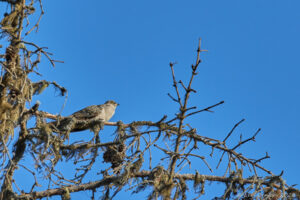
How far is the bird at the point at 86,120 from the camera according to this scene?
5500 millimetres

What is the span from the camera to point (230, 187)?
14.8ft

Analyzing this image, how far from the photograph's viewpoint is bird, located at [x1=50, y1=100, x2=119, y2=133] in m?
5.50

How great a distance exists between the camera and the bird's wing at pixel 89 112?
21.0 feet

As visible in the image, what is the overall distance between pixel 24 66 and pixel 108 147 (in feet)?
4.23

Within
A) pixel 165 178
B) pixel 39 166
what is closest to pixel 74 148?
pixel 39 166

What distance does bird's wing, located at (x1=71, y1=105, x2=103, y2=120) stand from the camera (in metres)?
6.39

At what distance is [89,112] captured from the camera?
656 cm

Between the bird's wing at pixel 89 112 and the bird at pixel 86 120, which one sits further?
the bird's wing at pixel 89 112

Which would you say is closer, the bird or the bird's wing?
the bird

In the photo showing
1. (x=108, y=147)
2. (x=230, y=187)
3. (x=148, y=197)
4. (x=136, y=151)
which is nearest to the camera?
(x=148, y=197)

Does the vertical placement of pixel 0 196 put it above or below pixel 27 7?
below

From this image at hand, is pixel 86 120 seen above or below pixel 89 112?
below

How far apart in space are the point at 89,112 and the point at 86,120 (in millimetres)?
455

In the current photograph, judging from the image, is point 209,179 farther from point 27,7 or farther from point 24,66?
point 27,7
